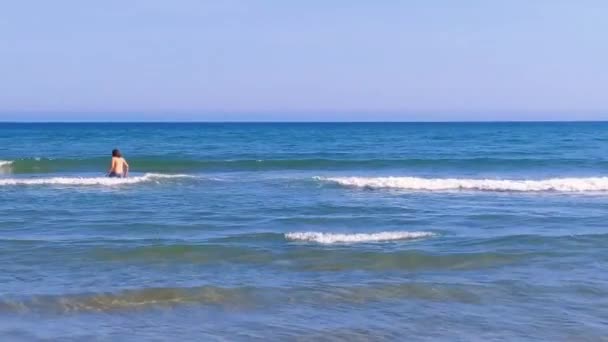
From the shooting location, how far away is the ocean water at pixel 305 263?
792 centimetres

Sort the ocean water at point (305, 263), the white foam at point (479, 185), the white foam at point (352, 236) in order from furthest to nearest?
the white foam at point (479, 185)
the white foam at point (352, 236)
the ocean water at point (305, 263)

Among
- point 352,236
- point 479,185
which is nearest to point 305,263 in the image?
point 352,236

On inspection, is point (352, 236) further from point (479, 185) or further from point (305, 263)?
point (479, 185)

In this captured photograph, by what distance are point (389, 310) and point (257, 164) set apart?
23.6 meters

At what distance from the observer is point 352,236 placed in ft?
42.3

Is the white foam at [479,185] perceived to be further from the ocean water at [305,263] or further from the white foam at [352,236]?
the white foam at [352,236]

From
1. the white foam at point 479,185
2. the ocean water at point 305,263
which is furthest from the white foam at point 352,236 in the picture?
the white foam at point 479,185

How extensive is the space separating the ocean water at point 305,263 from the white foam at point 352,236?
5cm

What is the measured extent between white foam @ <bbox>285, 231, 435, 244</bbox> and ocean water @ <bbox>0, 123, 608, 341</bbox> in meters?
0.05

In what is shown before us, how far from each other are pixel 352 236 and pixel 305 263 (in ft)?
7.27

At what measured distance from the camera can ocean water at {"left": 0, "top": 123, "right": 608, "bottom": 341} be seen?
7918 mm

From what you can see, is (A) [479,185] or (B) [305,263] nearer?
(B) [305,263]

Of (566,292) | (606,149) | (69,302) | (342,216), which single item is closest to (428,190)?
(342,216)

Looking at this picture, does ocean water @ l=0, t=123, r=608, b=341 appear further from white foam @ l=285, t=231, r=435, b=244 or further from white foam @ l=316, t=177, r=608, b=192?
white foam @ l=316, t=177, r=608, b=192
